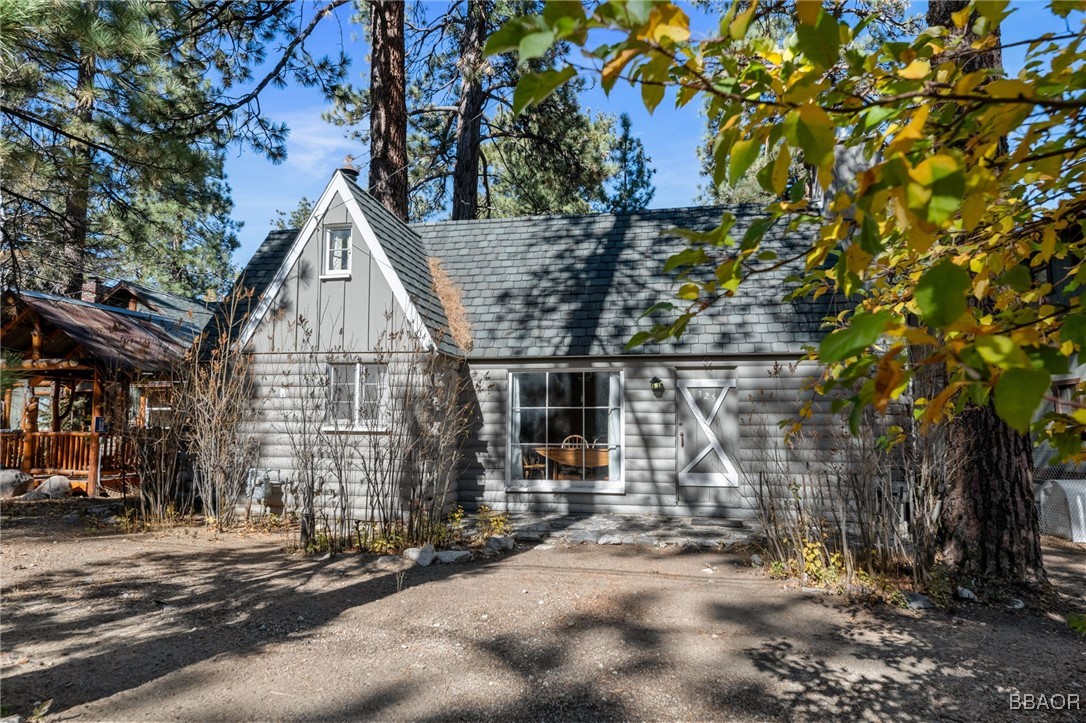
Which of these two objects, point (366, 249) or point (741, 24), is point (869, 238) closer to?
point (741, 24)

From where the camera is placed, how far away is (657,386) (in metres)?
10.4

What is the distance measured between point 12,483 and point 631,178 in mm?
22036

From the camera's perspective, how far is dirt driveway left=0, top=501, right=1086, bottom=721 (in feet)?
12.6

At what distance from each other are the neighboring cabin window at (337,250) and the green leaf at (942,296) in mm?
10648

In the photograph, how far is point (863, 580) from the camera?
5.98 metres

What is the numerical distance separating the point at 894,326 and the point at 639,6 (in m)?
0.72

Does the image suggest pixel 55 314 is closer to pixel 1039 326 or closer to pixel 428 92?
pixel 428 92

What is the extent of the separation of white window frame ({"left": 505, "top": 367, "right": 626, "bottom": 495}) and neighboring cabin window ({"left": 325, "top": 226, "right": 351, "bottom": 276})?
3.54 meters

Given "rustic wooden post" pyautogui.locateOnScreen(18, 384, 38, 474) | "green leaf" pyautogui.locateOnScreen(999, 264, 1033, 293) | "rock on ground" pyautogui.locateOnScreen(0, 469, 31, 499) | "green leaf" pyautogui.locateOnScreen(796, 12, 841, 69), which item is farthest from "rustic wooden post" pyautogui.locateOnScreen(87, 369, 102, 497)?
"green leaf" pyautogui.locateOnScreen(999, 264, 1033, 293)

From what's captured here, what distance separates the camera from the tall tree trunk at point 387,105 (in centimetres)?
1394

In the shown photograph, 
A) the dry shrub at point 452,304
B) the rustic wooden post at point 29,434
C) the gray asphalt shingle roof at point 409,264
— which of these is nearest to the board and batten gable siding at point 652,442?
the dry shrub at point 452,304

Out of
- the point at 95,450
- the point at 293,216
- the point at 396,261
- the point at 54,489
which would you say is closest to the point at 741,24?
the point at 396,261

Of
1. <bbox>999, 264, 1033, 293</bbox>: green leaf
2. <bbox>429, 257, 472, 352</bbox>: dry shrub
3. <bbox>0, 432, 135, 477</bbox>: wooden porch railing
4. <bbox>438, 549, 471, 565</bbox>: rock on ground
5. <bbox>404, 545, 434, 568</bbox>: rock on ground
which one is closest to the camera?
<bbox>999, 264, 1033, 293</bbox>: green leaf

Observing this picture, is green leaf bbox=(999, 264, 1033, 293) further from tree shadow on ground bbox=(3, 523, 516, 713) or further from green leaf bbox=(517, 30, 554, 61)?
tree shadow on ground bbox=(3, 523, 516, 713)
